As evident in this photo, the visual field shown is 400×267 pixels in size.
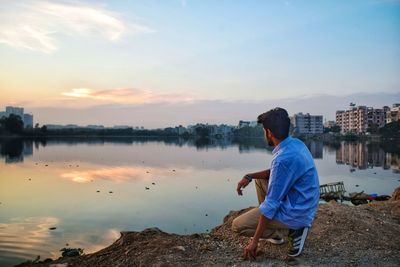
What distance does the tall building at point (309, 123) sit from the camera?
16362 centimetres

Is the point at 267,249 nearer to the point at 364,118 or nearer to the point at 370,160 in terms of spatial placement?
the point at 370,160

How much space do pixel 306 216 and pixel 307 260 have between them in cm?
68

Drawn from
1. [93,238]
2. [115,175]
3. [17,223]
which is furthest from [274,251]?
[115,175]

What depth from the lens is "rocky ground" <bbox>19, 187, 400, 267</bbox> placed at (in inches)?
180

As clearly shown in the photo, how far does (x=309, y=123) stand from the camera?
165625 millimetres

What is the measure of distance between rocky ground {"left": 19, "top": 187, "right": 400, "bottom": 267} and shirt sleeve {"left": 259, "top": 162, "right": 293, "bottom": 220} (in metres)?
0.72

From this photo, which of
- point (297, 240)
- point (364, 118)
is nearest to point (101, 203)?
point (297, 240)

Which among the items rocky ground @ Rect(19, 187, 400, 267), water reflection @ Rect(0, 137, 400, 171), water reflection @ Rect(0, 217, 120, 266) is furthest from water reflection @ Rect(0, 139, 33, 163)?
rocky ground @ Rect(19, 187, 400, 267)

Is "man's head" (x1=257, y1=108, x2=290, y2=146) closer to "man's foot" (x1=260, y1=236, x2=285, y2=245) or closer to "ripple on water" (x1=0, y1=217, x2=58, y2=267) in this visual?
"man's foot" (x1=260, y1=236, x2=285, y2=245)

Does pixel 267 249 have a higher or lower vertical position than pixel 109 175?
higher

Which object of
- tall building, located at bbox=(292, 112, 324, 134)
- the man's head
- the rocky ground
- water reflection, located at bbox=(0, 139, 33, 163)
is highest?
tall building, located at bbox=(292, 112, 324, 134)

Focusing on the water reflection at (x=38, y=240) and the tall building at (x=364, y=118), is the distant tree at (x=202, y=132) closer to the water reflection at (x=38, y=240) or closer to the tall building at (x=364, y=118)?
the tall building at (x=364, y=118)

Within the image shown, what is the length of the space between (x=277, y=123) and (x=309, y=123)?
6627 inches

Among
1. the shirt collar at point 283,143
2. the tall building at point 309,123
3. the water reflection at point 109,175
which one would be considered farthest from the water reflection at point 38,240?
the tall building at point 309,123
